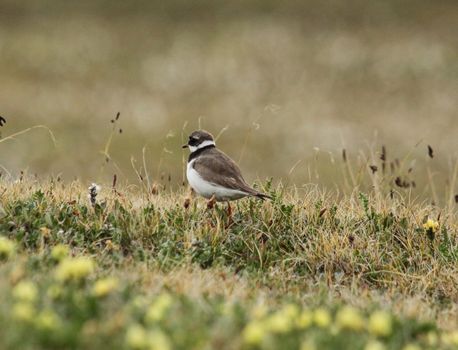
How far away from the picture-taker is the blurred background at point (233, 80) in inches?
1276

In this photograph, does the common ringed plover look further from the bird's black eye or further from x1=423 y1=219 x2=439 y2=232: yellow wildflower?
x1=423 y1=219 x2=439 y2=232: yellow wildflower

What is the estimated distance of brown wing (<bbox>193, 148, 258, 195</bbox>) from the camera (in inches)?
323

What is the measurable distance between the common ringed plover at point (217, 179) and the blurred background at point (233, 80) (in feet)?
63.0

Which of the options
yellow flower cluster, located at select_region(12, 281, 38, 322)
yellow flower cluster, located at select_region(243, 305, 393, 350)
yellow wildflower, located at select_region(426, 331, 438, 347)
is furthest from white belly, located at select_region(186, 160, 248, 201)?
yellow flower cluster, located at select_region(12, 281, 38, 322)

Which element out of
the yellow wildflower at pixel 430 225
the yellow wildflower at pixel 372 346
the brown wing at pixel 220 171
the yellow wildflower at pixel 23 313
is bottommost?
the yellow wildflower at pixel 430 225

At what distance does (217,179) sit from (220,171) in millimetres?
151

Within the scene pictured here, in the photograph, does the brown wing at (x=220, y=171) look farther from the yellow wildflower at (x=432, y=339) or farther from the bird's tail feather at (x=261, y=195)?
the yellow wildflower at (x=432, y=339)

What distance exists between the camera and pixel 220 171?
839 cm

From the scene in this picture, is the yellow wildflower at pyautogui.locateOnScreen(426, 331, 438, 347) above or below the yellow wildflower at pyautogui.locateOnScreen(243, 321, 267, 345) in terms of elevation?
below

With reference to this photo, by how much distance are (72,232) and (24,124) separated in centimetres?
2670

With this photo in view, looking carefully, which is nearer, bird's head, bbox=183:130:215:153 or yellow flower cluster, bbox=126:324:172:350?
yellow flower cluster, bbox=126:324:172:350

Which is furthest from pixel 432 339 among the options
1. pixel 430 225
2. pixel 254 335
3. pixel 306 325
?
pixel 430 225

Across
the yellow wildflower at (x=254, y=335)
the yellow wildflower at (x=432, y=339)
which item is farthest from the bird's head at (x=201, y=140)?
the yellow wildflower at (x=254, y=335)

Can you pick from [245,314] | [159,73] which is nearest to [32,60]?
[159,73]
